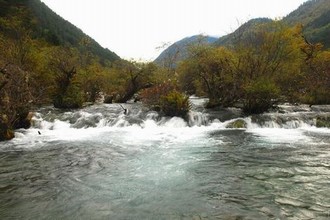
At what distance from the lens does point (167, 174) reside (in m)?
10.3

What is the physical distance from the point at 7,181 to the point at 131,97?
93.7ft

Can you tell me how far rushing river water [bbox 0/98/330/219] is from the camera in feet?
24.4

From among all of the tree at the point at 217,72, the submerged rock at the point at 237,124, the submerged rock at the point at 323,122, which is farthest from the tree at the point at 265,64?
the submerged rock at the point at 323,122

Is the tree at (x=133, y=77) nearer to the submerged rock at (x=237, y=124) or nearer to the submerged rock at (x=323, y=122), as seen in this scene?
the submerged rock at (x=237, y=124)

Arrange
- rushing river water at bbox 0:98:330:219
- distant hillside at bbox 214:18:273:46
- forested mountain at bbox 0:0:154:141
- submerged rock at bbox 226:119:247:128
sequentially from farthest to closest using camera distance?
distant hillside at bbox 214:18:273:46
submerged rock at bbox 226:119:247:128
forested mountain at bbox 0:0:154:141
rushing river water at bbox 0:98:330:219

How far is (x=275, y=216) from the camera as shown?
691 centimetres

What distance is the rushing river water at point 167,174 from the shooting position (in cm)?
745

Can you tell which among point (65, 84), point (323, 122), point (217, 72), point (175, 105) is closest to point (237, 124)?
point (175, 105)

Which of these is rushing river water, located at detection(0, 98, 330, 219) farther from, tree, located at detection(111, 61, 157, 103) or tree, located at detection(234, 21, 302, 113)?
tree, located at detection(111, 61, 157, 103)

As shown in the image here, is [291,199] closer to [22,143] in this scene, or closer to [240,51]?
[22,143]

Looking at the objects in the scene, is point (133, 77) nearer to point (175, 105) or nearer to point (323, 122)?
point (175, 105)

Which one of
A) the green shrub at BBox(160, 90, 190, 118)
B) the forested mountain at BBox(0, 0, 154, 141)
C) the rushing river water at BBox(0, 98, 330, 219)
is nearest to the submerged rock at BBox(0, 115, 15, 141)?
the forested mountain at BBox(0, 0, 154, 141)

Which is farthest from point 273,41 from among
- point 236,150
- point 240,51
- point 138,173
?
point 138,173

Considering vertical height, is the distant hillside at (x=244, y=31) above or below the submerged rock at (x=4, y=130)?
above
